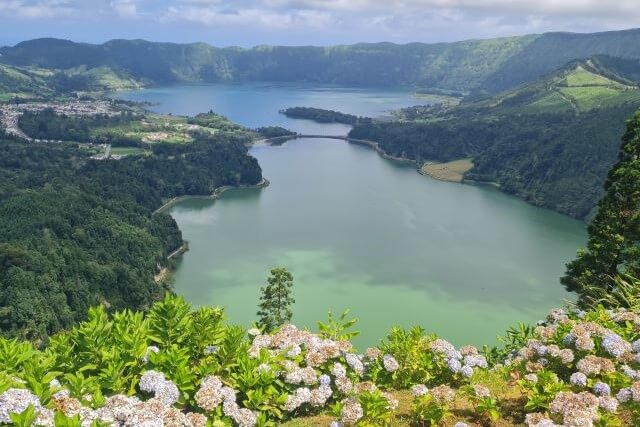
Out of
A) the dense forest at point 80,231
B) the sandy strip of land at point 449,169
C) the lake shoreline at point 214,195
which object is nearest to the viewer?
the dense forest at point 80,231

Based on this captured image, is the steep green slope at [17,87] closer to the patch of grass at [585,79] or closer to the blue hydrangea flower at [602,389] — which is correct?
the patch of grass at [585,79]

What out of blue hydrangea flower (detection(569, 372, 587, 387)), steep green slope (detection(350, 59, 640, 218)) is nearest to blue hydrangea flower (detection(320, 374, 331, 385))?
blue hydrangea flower (detection(569, 372, 587, 387))

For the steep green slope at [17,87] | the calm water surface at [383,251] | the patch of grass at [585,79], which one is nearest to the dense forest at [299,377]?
the calm water surface at [383,251]

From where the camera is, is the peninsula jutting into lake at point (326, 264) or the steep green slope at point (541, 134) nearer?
the peninsula jutting into lake at point (326, 264)

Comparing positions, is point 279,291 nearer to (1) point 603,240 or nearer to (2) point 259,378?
(1) point 603,240

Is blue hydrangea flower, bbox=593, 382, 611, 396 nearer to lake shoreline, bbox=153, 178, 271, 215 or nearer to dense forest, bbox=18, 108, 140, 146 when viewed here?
lake shoreline, bbox=153, 178, 271, 215

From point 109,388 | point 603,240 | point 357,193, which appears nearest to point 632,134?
point 603,240

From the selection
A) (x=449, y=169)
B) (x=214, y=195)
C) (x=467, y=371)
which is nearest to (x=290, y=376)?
(x=467, y=371)
